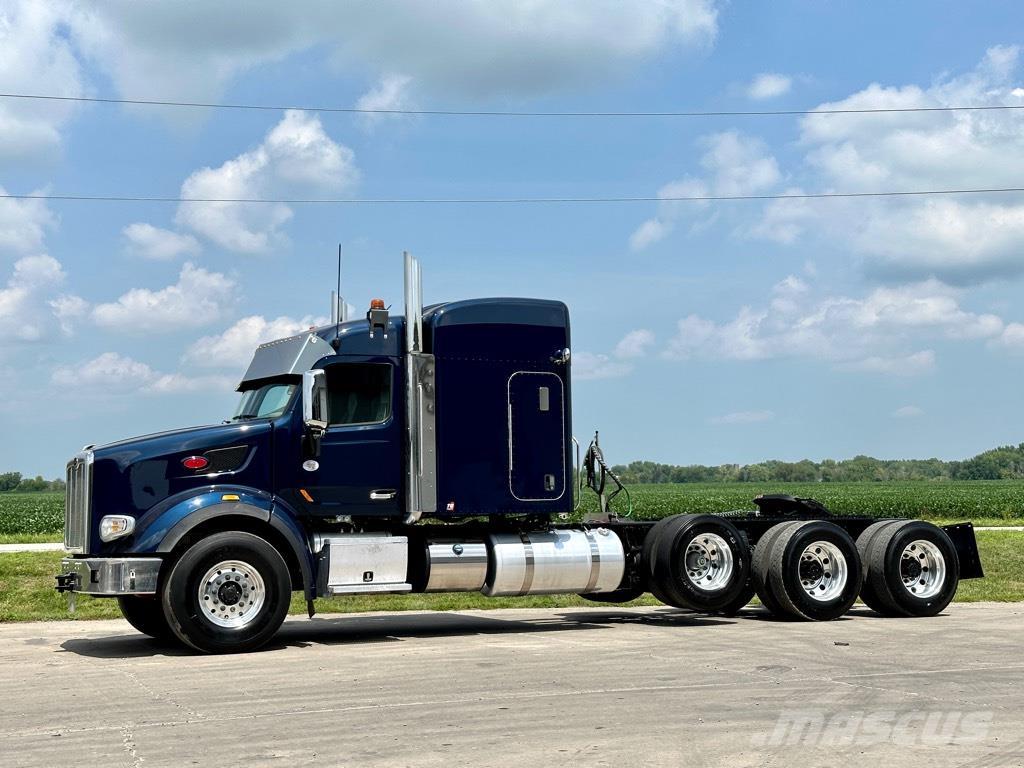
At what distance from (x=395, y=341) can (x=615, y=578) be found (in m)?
3.93

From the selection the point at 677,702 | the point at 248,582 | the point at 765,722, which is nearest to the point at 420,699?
the point at 677,702

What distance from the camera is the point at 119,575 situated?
12.9m

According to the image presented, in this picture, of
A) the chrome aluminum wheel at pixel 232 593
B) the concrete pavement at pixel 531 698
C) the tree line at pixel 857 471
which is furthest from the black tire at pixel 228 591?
the tree line at pixel 857 471

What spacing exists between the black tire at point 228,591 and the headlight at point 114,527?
689 millimetres

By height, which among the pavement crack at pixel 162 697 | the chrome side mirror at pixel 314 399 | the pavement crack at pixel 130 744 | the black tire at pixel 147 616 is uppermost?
the chrome side mirror at pixel 314 399

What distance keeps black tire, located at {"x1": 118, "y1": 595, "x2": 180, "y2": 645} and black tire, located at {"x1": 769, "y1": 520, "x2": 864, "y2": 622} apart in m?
7.29

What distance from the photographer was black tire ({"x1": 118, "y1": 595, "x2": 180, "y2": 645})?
14565 mm

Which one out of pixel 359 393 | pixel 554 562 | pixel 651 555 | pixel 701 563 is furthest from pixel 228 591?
pixel 701 563

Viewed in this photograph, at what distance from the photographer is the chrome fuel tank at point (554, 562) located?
14.9 metres

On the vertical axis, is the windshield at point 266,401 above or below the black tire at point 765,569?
above

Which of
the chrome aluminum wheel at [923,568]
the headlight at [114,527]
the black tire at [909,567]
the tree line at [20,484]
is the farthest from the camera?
the tree line at [20,484]

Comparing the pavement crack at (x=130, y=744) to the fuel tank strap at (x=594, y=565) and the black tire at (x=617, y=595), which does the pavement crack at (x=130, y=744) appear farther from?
the black tire at (x=617, y=595)

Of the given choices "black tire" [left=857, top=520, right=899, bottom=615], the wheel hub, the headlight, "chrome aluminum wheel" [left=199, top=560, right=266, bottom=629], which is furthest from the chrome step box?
"black tire" [left=857, top=520, right=899, bottom=615]

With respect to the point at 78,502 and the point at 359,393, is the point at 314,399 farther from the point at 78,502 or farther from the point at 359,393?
the point at 78,502
